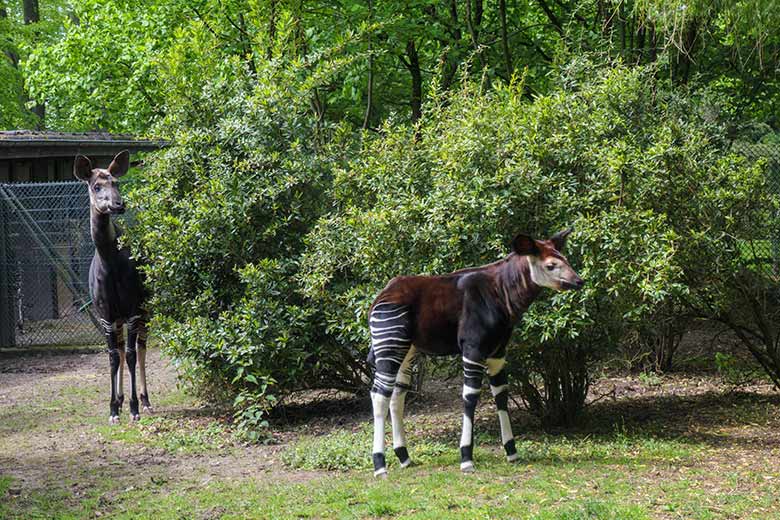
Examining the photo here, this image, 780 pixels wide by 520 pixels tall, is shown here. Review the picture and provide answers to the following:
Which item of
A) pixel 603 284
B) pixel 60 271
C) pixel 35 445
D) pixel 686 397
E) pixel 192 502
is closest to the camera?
pixel 192 502

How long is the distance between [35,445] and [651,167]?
→ 19.4ft

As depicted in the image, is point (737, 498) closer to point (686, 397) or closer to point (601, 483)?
point (601, 483)

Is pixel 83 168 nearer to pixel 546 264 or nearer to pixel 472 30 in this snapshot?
pixel 546 264

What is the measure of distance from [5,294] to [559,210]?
10437mm

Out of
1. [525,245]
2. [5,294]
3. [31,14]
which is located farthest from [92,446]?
[31,14]

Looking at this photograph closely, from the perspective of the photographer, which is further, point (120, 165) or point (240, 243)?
point (120, 165)

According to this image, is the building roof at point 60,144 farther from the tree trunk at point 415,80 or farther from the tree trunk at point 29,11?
the tree trunk at point 29,11

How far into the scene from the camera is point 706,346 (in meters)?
12.3

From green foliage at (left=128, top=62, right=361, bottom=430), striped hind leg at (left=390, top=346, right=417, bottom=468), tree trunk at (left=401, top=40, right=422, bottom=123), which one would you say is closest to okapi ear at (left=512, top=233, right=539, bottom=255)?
striped hind leg at (left=390, top=346, right=417, bottom=468)

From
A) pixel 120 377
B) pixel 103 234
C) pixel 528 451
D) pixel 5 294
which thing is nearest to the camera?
pixel 528 451

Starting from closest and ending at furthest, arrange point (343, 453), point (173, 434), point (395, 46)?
point (343, 453)
point (173, 434)
point (395, 46)

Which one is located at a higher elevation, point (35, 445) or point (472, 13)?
point (472, 13)

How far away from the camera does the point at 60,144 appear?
15.4 metres

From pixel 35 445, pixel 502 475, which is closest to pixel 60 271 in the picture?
pixel 35 445
